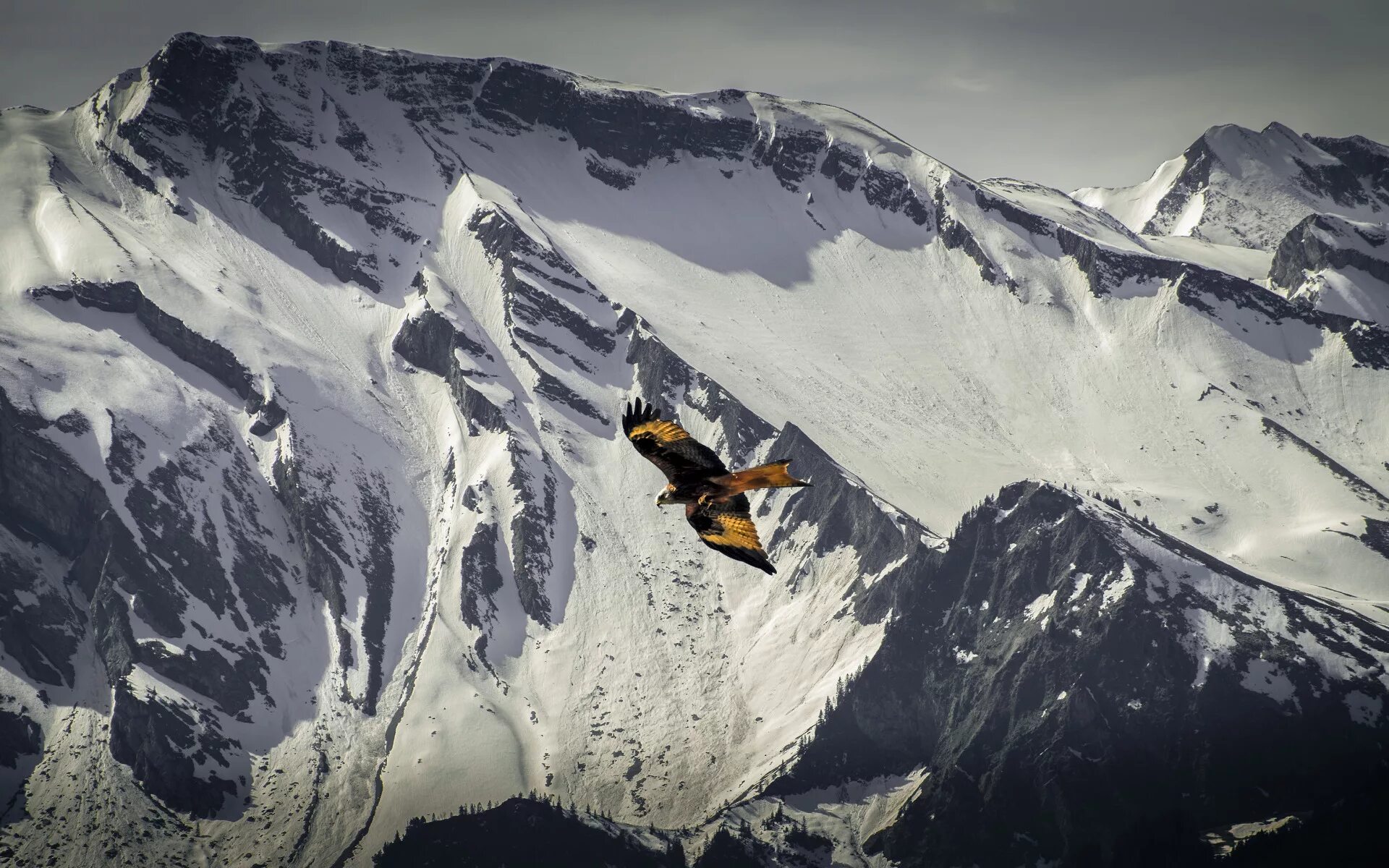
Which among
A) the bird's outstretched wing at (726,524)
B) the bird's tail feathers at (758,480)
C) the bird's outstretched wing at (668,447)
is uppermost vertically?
the bird's tail feathers at (758,480)

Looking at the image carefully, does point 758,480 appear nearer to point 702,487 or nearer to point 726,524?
point 702,487

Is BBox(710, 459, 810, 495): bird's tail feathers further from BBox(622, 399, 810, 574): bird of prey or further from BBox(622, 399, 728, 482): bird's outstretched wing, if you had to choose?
BBox(622, 399, 728, 482): bird's outstretched wing

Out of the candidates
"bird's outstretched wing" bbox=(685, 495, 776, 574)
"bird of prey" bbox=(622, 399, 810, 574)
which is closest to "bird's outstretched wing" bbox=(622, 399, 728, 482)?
"bird of prey" bbox=(622, 399, 810, 574)

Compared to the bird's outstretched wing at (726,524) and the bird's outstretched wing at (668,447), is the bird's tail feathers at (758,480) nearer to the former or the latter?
the bird's outstretched wing at (668,447)

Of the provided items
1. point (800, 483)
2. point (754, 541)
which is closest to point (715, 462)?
point (754, 541)

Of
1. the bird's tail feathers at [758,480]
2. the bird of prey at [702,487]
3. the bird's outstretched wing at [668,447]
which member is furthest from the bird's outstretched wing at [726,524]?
the bird's tail feathers at [758,480]

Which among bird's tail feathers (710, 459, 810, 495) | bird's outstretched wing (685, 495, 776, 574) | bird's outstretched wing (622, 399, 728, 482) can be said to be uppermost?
bird's tail feathers (710, 459, 810, 495)

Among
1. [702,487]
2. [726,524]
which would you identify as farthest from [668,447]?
[726,524]
